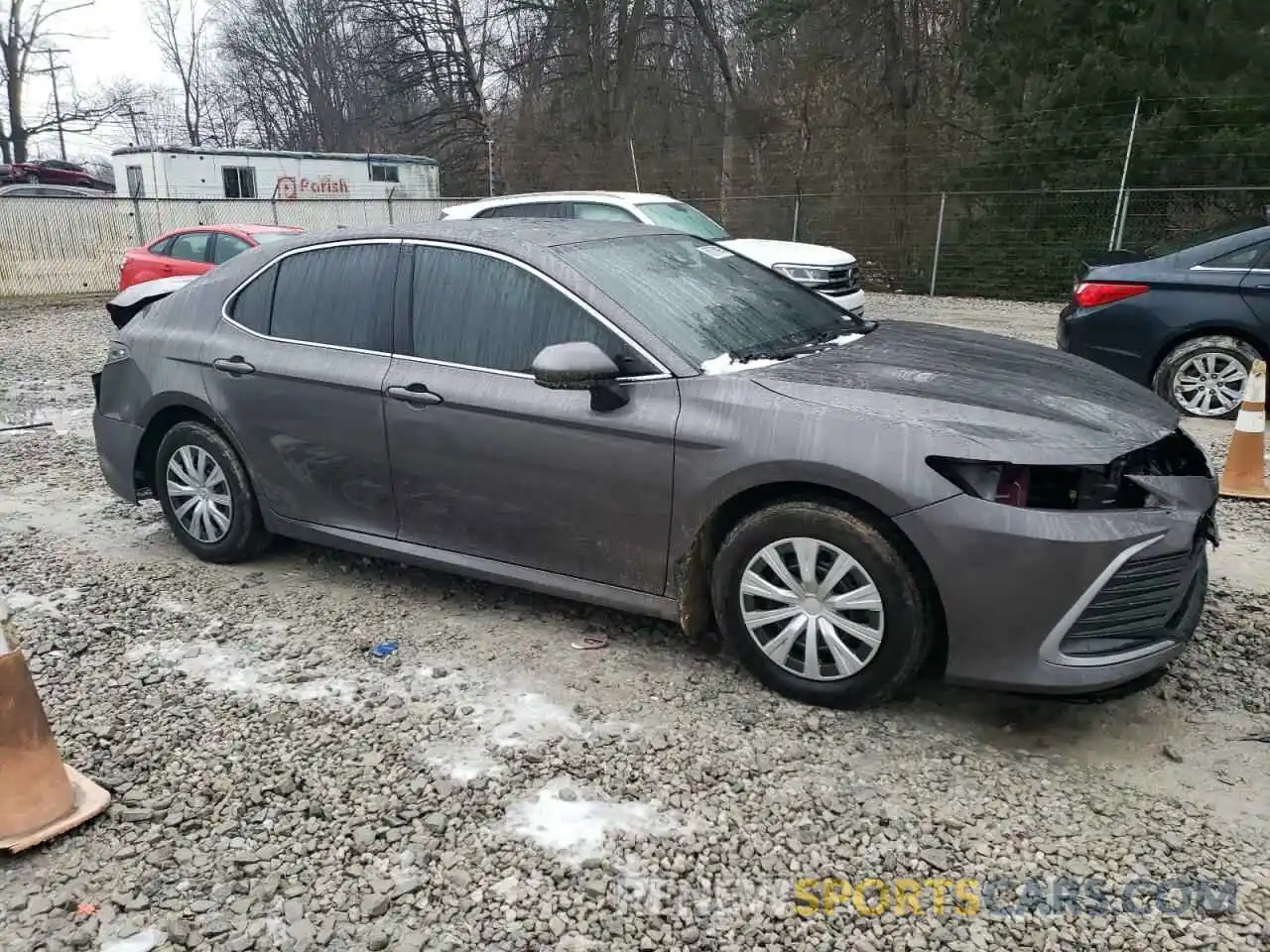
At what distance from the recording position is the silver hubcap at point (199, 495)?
480 centimetres

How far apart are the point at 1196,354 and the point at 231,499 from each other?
6.66 m

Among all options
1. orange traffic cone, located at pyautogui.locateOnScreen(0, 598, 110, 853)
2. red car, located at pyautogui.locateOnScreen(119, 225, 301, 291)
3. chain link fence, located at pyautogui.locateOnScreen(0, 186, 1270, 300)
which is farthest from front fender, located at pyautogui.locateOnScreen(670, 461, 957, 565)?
chain link fence, located at pyautogui.locateOnScreen(0, 186, 1270, 300)

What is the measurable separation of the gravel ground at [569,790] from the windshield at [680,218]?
25.6 ft

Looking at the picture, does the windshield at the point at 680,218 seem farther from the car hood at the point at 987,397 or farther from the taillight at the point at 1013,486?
the taillight at the point at 1013,486

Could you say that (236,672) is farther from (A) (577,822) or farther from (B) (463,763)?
(A) (577,822)

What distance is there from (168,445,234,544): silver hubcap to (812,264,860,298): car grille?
6.75 meters

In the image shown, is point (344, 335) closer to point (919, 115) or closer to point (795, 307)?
point (795, 307)

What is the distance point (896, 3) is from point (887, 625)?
20.0 metres

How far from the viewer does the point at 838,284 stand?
10336 millimetres

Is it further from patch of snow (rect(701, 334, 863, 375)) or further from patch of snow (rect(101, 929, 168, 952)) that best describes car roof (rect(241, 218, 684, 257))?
patch of snow (rect(101, 929, 168, 952))

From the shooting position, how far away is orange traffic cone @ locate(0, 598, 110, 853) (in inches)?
111

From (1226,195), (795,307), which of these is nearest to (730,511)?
(795,307)

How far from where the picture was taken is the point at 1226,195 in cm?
1476

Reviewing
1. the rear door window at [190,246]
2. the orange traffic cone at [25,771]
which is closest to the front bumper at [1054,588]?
the orange traffic cone at [25,771]
